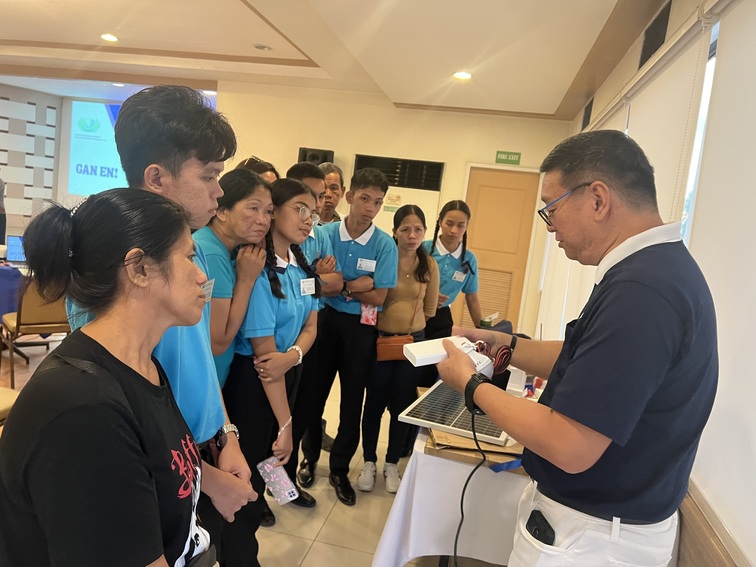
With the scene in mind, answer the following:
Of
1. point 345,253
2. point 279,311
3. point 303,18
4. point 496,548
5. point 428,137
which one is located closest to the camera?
point 496,548

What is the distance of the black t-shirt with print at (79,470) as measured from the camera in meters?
0.61

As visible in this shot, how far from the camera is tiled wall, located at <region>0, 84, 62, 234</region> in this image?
743 centimetres

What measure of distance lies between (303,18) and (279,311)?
2807 millimetres

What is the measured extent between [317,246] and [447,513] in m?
1.35

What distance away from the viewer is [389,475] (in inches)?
106

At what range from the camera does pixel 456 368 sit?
1224 millimetres

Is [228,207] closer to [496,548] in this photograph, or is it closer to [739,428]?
[496,548]

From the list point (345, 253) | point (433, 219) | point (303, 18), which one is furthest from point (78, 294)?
point (433, 219)

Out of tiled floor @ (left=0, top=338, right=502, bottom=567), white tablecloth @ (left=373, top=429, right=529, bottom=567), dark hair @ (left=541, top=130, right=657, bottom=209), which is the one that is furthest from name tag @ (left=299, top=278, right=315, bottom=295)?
tiled floor @ (left=0, top=338, right=502, bottom=567)

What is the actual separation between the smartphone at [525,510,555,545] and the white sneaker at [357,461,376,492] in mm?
1659

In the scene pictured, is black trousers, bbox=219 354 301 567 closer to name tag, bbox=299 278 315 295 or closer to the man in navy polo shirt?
name tag, bbox=299 278 315 295

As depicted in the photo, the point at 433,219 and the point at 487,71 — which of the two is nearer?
the point at 487,71

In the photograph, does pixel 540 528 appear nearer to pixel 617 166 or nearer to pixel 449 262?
pixel 617 166

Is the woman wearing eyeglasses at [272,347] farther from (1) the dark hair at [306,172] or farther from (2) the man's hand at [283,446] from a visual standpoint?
(1) the dark hair at [306,172]
